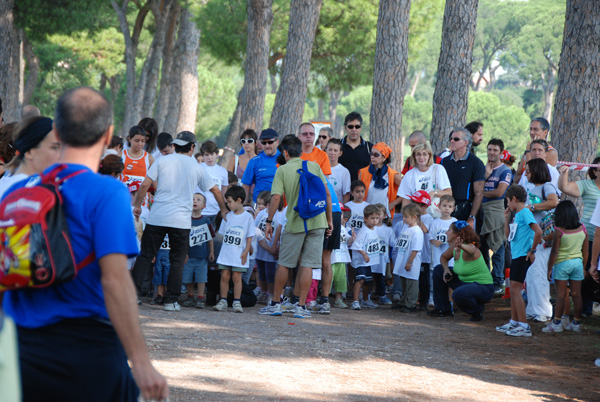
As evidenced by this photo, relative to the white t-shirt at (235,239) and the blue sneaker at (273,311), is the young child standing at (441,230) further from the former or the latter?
the white t-shirt at (235,239)

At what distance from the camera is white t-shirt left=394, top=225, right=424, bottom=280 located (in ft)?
32.2

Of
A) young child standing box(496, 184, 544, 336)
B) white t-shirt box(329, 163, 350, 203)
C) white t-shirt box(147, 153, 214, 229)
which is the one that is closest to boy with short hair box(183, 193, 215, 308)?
white t-shirt box(147, 153, 214, 229)

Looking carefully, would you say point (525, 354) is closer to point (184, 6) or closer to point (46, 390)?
point (46, 390)

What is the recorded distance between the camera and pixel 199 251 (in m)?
9.55

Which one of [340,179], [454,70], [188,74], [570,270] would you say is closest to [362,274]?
[340,179]

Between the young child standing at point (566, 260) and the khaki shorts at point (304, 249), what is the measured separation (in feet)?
8.52

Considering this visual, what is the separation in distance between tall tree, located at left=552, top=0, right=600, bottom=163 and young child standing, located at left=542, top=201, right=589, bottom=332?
3123mm

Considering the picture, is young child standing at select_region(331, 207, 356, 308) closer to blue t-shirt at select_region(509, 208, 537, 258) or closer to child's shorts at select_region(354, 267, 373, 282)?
child's shorts at select_region(354, 267, 373, 282)

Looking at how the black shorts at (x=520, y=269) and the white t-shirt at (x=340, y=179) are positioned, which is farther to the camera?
the white t-shirt at (x=340, y=179)

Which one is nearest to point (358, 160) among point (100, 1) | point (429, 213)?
point (429, 213)

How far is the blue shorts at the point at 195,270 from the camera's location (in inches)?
380

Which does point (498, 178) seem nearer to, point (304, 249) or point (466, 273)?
point (466, 273)

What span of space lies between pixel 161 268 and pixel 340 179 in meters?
2.70

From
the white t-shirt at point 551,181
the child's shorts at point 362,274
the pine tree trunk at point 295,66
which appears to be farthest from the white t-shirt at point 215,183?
the pine tree trunk at point 295,66
